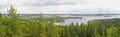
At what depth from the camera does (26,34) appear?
5516 centimetres

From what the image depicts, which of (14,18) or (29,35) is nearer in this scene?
(14,18)

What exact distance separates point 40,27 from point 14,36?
11439 mm

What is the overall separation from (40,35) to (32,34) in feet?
10.7

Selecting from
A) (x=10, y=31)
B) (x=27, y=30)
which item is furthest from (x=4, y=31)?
(x=27, y=30)

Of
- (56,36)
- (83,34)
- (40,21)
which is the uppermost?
(40,21)

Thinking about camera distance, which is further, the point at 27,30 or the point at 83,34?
the point at 83,34

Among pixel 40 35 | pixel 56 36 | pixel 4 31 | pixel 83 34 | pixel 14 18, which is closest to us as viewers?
pixel 14 18

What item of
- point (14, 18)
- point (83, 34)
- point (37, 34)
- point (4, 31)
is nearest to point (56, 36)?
point (37, 34)

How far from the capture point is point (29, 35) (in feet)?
176

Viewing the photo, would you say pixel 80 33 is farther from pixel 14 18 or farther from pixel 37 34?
pixel 14 18

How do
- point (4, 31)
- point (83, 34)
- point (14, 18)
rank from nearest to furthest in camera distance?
point (14, 18) → point (4, 31) → point (83, 34)

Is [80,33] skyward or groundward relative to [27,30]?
groundward

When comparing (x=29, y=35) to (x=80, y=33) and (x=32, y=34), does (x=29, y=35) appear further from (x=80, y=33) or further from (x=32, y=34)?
(x=80, y=33)

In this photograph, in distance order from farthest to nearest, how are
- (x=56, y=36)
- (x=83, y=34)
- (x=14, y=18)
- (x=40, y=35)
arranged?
1. (x=83, y=34)
2. (x=56, y=36)
3. (x=40, y=35)
4. (x=14, y=18)
